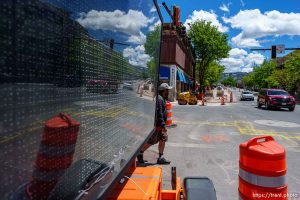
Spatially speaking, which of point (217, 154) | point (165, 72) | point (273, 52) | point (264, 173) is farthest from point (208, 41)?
point (264, 173)

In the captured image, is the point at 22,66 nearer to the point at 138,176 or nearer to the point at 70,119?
the point at 70,119

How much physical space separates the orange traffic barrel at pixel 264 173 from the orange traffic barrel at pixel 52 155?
191cm

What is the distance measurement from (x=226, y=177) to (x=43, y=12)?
5.48 metres

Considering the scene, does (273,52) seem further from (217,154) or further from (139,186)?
(139,186)

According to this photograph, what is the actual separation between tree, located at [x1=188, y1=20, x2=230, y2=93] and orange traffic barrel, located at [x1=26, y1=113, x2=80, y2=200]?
50.5 m

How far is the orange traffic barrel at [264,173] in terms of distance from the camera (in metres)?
2.94

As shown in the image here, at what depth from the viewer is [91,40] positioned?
6.09ft

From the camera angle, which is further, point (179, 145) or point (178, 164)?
point (179, 145)

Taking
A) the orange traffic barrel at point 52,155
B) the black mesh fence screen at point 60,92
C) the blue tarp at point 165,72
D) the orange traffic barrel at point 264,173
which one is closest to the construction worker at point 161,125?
the orange traffic barrel at point 264,173

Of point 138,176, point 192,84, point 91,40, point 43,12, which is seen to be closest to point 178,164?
point 138,176

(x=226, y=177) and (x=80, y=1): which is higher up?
(x=80, y=1)

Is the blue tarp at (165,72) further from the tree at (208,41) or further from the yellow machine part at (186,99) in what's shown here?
the tree at (208,41)

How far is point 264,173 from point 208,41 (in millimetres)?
49140

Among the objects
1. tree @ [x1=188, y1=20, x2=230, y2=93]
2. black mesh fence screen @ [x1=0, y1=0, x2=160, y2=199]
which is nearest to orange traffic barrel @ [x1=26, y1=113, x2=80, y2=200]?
black mesh fence screen @ [x1=0, y1=0, x2=160, y2=199]
